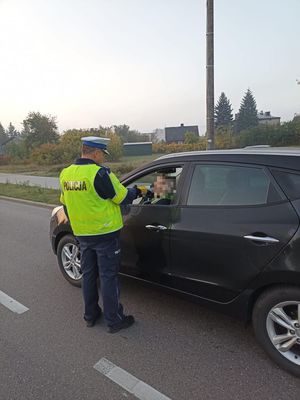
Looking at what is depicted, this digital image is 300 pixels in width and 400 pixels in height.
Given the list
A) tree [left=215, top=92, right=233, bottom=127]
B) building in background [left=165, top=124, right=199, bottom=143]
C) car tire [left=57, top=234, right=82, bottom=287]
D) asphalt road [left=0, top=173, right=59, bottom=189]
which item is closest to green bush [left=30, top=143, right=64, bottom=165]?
asphalt road [left=0, top=173, right=59, bottom=189]

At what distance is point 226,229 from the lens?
2.79 meters

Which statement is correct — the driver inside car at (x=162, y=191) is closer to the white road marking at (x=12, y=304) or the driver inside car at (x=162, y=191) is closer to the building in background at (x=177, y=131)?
the white road marking at (x=12, y=304)

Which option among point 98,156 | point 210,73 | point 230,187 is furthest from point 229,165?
point 210,73

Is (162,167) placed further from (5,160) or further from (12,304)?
(5,160)

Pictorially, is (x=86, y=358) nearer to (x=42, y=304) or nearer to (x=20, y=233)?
(x=42, y=304)

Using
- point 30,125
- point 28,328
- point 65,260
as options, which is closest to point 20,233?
point 65,260

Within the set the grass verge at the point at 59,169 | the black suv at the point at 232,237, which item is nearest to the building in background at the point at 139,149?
the grass verge at the point at 59,169

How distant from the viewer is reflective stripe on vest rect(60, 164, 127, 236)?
3.02 m

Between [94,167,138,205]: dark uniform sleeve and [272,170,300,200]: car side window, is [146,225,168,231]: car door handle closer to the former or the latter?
[94,167,138,205]: dark uniform sleeve

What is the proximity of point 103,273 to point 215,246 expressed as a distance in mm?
1066

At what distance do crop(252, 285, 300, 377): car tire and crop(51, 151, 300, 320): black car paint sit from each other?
0.26 feet

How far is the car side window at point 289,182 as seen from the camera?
2.52 meters

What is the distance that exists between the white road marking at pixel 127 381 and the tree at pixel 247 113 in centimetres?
7210

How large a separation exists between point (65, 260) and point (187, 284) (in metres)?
1.90
